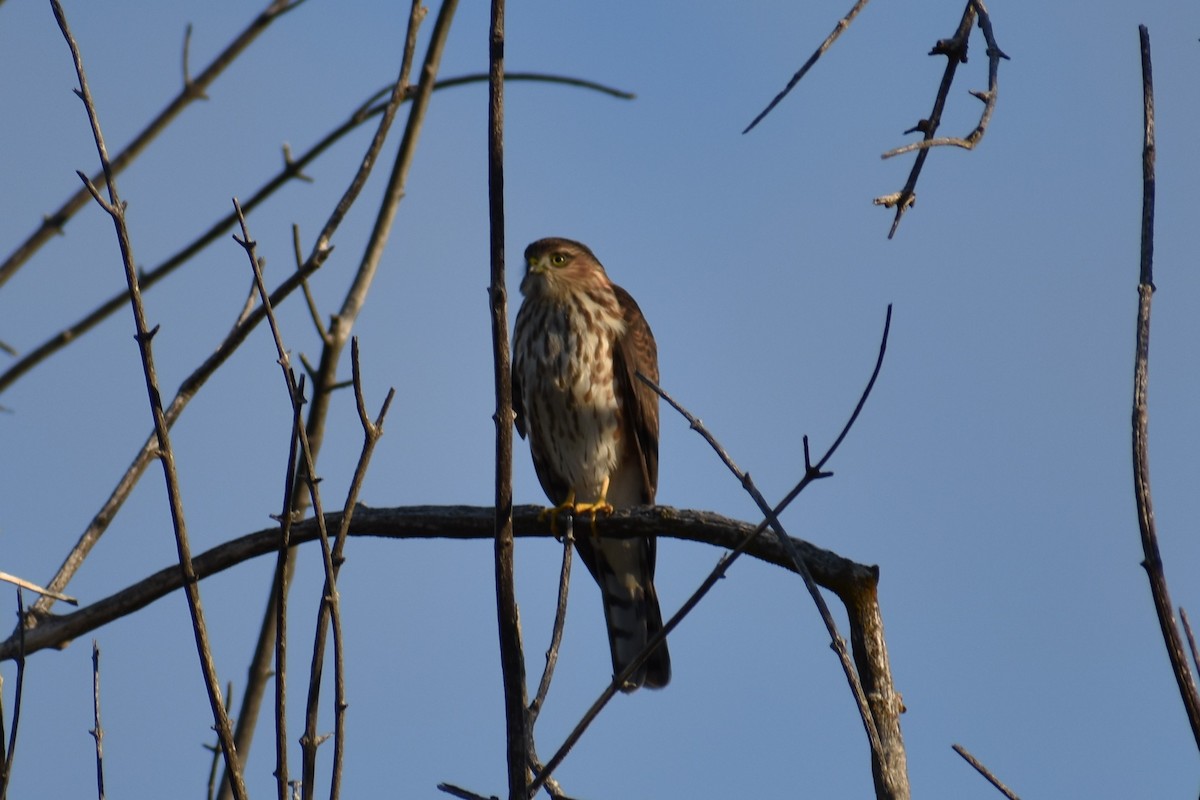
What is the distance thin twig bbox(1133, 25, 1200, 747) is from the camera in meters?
1.65

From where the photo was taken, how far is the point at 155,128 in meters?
4.04

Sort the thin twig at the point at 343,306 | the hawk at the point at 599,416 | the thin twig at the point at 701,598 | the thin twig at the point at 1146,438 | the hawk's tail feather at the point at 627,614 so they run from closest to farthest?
the thin twig at the point at 1146,438
the thin twig at the point at 701,598
the thin twig at the point at 343,306
the hawk at the point at 599,416
the hawk's tail feather at the point at 627,614

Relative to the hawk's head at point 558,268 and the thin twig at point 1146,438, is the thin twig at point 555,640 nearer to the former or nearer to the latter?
the thin twig at point 1146,438

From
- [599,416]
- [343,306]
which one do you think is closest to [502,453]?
[343,306]

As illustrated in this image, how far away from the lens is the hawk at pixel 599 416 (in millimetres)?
5789

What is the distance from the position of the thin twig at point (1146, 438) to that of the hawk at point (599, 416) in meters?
3.73

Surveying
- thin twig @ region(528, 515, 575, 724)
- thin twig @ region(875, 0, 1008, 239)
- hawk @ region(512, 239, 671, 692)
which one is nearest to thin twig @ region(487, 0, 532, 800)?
thin twig @ region(528, 515, 575, 724)

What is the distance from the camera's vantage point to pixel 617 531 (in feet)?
13.4

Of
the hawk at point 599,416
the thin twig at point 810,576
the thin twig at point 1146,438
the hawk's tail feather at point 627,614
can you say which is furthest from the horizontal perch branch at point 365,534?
the hawk's tail feather at point 627,614

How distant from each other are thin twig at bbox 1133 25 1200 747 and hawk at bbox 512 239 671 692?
373cm

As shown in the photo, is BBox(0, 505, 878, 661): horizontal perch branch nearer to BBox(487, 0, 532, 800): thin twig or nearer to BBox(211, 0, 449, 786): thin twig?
BBox(211, 0, 449, 786): thin twig

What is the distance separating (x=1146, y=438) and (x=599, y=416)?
408 cm

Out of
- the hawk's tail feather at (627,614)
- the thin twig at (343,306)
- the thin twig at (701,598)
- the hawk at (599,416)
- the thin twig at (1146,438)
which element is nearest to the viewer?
the thin twig at (1146,438)

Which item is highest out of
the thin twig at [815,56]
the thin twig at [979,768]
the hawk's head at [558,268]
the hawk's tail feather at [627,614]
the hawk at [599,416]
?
the hawk's head at [558,268]
